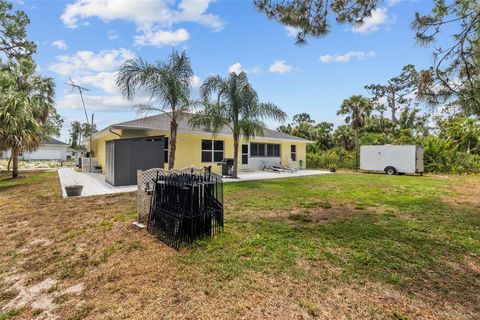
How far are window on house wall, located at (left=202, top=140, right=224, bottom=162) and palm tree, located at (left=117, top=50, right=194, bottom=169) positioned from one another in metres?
4.28

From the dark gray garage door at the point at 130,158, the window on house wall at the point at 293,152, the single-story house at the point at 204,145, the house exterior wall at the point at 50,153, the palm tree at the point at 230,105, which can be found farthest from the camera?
the house exterior wall at the point at 50,153

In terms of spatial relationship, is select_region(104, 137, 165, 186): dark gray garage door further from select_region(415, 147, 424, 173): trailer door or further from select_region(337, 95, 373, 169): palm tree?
select_region(337, 95, 373, 169): palm tree

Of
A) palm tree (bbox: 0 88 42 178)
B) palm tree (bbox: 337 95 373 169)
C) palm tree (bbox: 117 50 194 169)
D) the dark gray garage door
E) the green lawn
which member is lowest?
the green lawn

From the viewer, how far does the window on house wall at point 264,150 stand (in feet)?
59.0

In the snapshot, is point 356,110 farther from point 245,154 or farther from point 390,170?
point 245,154

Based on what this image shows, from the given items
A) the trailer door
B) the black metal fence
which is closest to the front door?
the trailer door

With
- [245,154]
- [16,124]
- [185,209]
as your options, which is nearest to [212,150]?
[245,154]

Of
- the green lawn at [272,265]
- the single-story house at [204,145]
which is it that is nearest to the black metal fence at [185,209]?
the green lawn at [272,265]

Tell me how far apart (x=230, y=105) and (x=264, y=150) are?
6.67m

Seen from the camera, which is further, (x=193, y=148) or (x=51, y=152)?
(x=51, y=152)

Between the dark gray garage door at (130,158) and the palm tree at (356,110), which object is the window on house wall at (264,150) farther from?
the palm tree at (356,110)

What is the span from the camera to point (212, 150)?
15570 millimetres

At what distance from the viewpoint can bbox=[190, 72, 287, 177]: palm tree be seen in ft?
40.7

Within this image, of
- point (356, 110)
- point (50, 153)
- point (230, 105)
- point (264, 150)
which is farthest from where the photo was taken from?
point (50, 153)
